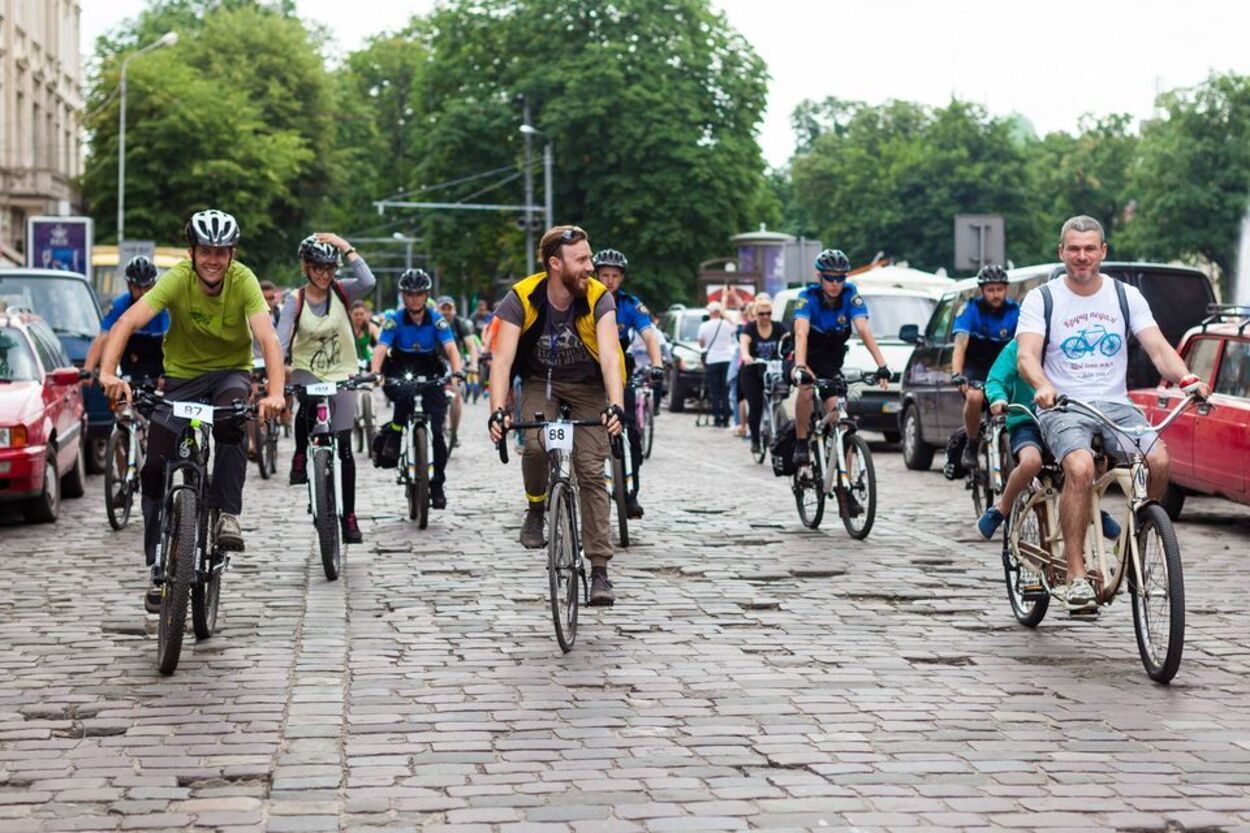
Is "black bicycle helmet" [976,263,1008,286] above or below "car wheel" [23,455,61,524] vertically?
above

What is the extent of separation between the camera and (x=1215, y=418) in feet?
45.7

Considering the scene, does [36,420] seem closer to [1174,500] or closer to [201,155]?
[1174,500]

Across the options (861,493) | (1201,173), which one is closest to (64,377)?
(861,493)

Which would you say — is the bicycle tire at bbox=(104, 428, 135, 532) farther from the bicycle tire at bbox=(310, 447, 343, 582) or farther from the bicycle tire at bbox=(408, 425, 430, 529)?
the bicycle tire at bbox=(310, 447, 343, 582)

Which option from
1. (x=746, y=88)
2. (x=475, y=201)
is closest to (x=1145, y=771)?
(x=746, y=88)

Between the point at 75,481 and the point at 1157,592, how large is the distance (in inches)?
430

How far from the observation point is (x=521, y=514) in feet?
48.3

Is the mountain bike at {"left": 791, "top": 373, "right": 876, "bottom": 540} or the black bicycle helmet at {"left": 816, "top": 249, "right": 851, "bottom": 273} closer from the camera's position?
the mountain bike at {"left": 791, "top": 373, "right": 876, "bottom": 540}

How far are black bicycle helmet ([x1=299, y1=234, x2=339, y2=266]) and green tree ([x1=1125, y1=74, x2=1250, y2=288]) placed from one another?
7129cm

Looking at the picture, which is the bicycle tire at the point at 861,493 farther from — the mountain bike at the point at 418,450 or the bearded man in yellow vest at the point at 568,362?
the bearded man in yellow vest at the point at 568,362

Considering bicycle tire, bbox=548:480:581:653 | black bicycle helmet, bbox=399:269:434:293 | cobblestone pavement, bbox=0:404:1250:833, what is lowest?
cobblestone pavement, bbox=0:404:1250:833

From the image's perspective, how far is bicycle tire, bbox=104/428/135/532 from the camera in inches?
533

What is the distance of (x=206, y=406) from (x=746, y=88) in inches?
1897

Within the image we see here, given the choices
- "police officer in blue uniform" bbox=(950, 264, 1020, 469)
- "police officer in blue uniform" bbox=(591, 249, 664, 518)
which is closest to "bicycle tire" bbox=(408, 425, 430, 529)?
"police officer in blue uniform" bbox=(591, 249, 664, 518)
